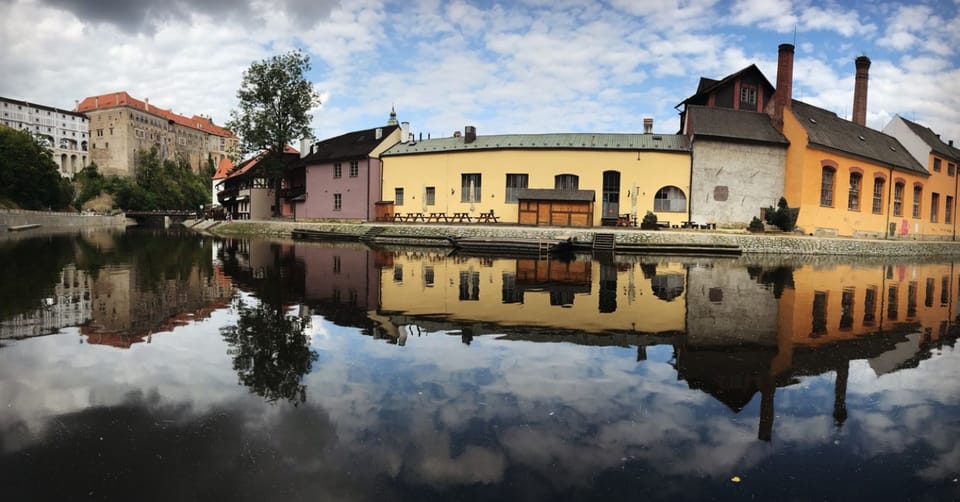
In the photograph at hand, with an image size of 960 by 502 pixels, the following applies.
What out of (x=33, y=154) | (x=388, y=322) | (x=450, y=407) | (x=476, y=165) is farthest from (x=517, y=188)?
(x=33, y=154)

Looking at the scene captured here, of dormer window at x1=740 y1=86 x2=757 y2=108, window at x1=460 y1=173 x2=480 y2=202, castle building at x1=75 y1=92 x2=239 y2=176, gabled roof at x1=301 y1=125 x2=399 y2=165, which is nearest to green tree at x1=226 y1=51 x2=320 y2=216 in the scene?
gabled roof at x1=301 y1=125 x2=399 y2=165

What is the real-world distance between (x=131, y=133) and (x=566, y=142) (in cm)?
10780

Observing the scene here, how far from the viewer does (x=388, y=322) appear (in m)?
9.14

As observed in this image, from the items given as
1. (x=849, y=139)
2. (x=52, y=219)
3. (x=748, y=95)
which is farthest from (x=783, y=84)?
(x=52, y=219)

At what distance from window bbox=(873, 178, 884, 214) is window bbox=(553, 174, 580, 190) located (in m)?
19.9

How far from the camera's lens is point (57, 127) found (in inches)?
4227

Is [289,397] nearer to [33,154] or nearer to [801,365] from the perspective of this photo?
[801,365]

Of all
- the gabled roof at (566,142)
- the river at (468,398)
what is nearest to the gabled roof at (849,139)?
→ the gabled roof at (566,142)

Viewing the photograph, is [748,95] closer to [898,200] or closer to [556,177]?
[898,200]

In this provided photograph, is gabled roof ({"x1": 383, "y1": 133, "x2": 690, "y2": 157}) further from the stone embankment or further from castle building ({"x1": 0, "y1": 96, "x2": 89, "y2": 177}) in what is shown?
castle building ({"x1": 0, "y1": 96, "x2": 89, "y2": 177})

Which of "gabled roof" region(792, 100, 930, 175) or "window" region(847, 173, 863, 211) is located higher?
"gabled roof" region(792, 100, 930, 175)

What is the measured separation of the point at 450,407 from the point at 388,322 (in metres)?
4.29

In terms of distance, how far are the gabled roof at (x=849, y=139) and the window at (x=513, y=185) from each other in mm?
17818

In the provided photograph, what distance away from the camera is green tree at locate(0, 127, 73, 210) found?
61.3 metres
